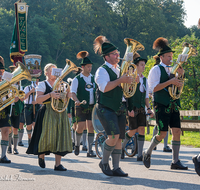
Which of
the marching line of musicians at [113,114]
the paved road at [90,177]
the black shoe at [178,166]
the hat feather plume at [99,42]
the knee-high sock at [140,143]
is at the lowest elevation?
the paved road at [90,177]

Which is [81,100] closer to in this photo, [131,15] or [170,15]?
[131,15]

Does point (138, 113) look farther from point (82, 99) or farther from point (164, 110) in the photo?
point (164, 110)

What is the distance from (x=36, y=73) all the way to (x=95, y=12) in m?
44.6

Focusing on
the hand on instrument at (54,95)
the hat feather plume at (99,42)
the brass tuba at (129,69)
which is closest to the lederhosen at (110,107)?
the brass tuba at (129,69)

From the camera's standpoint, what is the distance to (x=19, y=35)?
14.5 meters

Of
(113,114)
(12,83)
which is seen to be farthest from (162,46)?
(12,83)

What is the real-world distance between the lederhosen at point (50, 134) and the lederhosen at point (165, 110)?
1.69 meters

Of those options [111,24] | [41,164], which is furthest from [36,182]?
[111,24]

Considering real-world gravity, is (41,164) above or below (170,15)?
below

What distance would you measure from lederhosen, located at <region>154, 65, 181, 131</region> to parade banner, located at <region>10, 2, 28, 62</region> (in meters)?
8.40

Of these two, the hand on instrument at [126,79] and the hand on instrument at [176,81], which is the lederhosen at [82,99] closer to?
the hand on instrument at [176,81]

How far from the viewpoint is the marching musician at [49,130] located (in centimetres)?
668

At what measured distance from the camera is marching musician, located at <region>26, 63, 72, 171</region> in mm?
6684

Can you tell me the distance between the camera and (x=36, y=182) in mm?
5734
